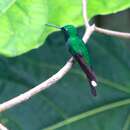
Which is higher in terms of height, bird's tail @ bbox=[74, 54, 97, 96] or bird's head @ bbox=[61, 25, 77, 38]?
bird's head @ bbox=[61, 25, 77, 38]

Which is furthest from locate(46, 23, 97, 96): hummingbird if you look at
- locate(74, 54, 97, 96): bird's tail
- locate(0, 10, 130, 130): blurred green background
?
locate(0, 10, 130, 130): blurred green background

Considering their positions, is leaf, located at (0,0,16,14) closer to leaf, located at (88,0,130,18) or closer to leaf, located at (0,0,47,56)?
leaf, located at (0,0,47,56)

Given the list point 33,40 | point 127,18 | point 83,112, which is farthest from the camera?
point 83,112

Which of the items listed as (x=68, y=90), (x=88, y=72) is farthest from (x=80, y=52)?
(x=68, y=90)

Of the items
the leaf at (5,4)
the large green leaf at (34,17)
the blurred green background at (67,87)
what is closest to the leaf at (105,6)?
the large green leaf at (34,17)

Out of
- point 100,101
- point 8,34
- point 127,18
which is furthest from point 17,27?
point 100,101

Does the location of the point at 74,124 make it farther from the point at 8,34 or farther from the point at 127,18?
the point at 8,34

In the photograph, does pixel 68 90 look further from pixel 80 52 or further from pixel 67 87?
pixel 80 52
